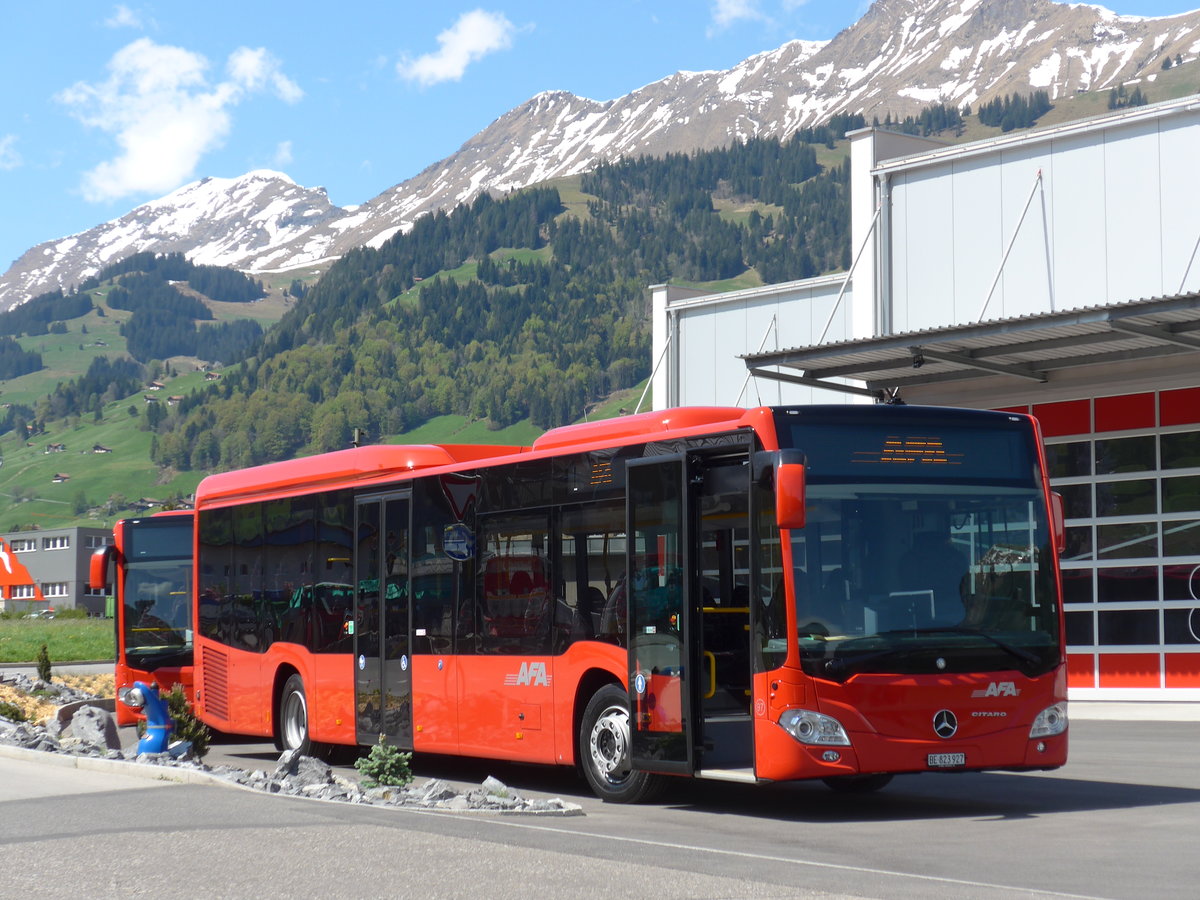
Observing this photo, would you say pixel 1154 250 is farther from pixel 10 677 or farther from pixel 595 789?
pixel 10 677

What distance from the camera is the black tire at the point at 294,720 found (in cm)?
1711

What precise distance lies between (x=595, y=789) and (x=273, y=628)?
20.4 feet

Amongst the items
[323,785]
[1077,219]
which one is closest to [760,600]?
[323,785]

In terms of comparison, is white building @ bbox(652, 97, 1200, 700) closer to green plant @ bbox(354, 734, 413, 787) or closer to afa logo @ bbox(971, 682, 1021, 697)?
afa logo @ bbox(971, 682, 1021, 697)

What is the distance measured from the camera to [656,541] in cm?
1206

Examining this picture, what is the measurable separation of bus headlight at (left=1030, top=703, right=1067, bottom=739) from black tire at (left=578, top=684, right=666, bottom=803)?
2689 millimetres

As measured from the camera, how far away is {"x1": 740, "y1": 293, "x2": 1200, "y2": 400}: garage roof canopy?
20.1m

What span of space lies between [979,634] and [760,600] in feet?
5.02

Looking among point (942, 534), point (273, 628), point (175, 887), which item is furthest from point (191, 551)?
point (175, 887)

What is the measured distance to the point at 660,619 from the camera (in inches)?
470

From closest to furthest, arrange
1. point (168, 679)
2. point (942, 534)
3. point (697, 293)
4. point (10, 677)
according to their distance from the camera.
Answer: point (942, 534), point (168, 679), point (10, 677), point (697, 293)

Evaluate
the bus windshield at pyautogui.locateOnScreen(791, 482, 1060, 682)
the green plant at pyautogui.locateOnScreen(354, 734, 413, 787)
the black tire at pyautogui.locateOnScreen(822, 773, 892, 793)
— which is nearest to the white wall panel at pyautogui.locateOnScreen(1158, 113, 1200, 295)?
the black tire at pyautogui.locateOnScreen(822, 773, 892, 793)

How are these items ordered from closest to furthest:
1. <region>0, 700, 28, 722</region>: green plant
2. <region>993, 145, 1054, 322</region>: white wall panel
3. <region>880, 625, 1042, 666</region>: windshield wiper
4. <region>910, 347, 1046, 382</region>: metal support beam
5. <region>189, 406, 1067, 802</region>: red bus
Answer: <region>189, 406, 1067, 802</region>: red bus → <region>880, 625, 1042, 666</region>: windshield wiper → <region>0, 700, 28, 722</region>: green plant → <region>910, 347, 1046, 382</region>: metal support beam → <region>993, 145, 1054, 322</region>: white wall panel

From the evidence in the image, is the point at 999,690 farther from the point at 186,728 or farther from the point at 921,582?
the point at 186,728
